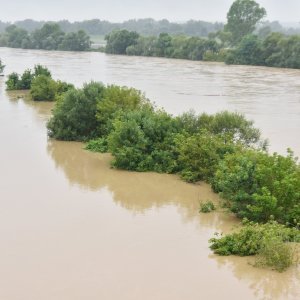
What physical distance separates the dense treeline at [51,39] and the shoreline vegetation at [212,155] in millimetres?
69586

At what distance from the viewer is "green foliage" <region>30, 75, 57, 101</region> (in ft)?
119

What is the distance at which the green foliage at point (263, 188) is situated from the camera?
13422 mm

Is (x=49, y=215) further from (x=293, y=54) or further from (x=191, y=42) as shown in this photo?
(x=191, y=42)

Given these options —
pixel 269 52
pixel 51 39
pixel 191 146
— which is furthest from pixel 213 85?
pixel 51 39

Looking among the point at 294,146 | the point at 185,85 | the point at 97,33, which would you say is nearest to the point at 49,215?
the point at 294,146

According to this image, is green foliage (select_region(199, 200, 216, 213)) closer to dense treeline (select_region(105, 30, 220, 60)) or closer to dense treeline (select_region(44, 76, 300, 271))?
dense treeline (select_region(44, 76, 300, 271))

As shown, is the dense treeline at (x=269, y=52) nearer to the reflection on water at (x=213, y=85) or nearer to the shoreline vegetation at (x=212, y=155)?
the reflection on water at (x=213, y=85)

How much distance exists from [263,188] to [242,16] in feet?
250

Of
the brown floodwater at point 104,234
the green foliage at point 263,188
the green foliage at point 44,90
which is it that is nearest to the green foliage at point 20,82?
the green foliage at point 44,90

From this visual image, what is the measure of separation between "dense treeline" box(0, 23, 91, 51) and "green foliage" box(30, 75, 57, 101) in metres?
56.4

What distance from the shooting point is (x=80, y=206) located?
50.5 feet

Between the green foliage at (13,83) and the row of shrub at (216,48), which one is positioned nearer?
the green foliage at (13,83)

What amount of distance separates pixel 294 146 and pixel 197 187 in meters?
7.40

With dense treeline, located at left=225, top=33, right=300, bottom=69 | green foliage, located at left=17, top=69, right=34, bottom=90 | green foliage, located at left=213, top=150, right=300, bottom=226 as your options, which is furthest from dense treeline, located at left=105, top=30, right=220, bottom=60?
green foliage, located at left=213, top=150, right=300, bottom=226
